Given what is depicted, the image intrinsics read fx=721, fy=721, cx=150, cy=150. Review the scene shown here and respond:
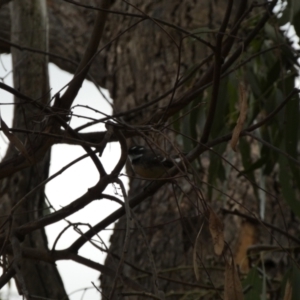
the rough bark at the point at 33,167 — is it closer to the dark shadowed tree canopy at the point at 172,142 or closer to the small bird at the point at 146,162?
the dark shadowed tree canopy at the point at 172,142

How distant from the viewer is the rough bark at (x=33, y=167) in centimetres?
Result: 264

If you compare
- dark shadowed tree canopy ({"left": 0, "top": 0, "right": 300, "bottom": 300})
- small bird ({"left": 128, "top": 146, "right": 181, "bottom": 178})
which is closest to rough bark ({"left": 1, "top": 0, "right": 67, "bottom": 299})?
dark shadowed tree canopy ({"left": 0, "top": 0, "right": 300, "bottom": 300})

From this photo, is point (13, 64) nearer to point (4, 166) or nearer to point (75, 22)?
point (4, 166)

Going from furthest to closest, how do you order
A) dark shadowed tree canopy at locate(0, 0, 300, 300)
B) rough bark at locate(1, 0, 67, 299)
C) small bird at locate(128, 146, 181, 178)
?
small bird at locate(128, 146, 181, 178)
rough bark at locate(1, 0, 67, 299)
dark shadowed tree canopy at locate(0, 0, 300, 300)

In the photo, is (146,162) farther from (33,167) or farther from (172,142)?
(172,142)

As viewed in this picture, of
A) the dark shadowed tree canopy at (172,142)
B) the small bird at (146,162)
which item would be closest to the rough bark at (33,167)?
the dark shadowed tree canopy at (172,142)

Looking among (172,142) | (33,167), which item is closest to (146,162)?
(33,167)

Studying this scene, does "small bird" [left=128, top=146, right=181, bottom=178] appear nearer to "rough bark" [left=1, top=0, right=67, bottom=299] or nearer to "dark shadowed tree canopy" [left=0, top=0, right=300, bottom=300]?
"dark shadowed tree canopy" [left=0, top=0, right=300, bottom=300]

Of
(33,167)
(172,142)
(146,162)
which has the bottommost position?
(172,142)

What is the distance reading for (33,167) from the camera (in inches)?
110

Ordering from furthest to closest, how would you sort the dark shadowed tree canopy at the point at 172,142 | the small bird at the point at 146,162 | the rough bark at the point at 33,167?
1. the small bird at the point at 146,162
2. the rough bark at the point at 33,167
3. the dark shadowed tree canopy at the point at 172,142

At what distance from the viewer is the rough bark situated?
264cm

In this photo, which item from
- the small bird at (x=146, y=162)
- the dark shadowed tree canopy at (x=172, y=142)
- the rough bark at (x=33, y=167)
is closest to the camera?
the dark shadowed tree canopy at (x=172, y=142)

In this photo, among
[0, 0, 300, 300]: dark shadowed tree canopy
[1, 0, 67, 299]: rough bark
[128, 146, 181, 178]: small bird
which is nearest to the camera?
[0, 0, 300, 300]: dark shadowed tree canopy
